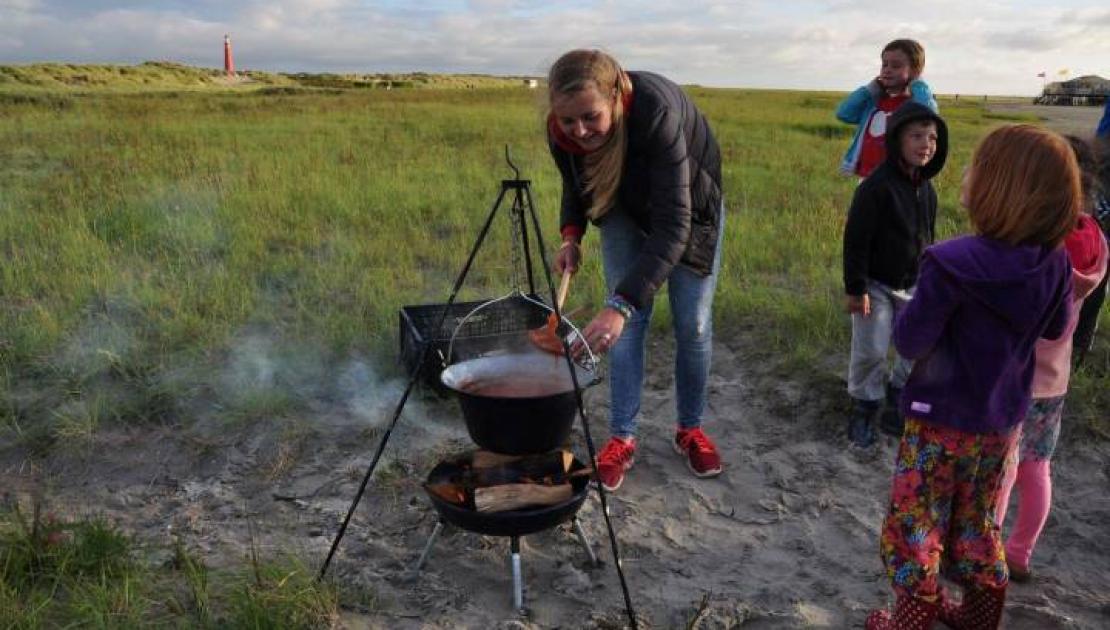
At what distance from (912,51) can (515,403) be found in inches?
134

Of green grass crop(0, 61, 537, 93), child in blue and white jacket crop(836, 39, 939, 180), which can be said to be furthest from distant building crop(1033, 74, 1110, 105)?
child in blue and white jacket crop(836, 39, 939, 180)

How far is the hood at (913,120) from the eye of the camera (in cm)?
330

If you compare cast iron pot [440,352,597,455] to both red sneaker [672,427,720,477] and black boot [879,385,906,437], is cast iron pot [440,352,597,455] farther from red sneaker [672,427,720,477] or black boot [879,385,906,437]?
→ black boot [879,385,906,437]

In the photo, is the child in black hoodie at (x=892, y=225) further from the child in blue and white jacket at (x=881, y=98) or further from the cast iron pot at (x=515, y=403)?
the cast iron pot at (x=515, y=403)

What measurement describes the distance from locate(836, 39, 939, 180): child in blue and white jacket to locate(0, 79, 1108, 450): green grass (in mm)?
1015

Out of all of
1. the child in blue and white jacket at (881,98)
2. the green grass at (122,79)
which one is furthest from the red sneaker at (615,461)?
the green grass at (122,79)

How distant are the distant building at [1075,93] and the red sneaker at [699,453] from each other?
167 feet

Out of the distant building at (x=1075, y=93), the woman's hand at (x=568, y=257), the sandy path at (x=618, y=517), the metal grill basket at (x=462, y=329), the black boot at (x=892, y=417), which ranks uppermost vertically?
the distant building at (x=1075, y=93)

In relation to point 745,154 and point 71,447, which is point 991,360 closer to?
point 71,447

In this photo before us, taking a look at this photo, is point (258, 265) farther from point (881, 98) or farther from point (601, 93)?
point (881, 98)

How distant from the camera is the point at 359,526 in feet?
10.6

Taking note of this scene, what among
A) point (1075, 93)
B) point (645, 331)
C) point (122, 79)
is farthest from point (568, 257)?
point (1075, 93)

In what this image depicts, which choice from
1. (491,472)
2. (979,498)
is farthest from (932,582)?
(491,472)

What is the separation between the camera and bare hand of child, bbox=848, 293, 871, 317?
353cm
